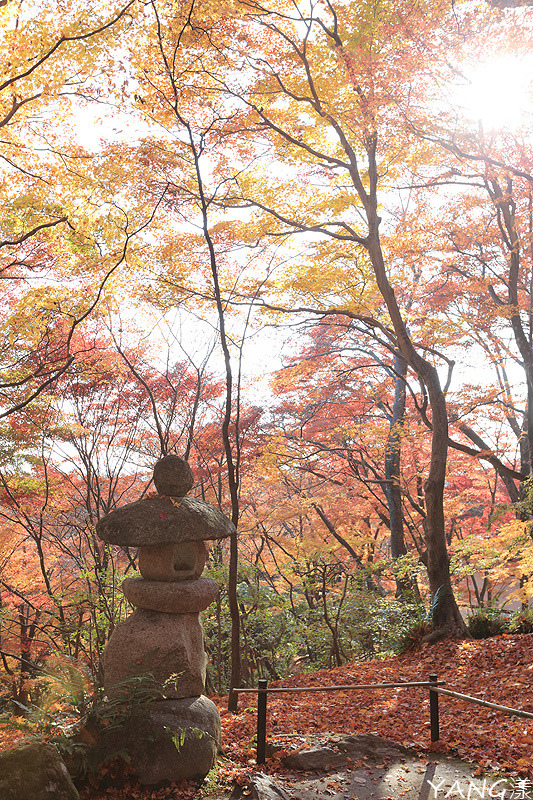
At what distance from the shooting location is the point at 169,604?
18.4 feet

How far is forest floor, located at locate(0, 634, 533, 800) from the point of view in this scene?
473 centimetres

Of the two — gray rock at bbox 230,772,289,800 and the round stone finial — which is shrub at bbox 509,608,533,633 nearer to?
gray rock at bbox 230,772,289,800

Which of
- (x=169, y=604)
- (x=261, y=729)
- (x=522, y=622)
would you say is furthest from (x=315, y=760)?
(x=522, y=622)

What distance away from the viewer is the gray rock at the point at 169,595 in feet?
18.3

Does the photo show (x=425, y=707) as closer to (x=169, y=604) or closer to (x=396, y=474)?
(x=169, y=604)

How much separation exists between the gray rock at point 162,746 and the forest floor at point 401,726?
13 centimetres

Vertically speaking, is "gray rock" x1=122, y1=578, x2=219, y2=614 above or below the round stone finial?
below

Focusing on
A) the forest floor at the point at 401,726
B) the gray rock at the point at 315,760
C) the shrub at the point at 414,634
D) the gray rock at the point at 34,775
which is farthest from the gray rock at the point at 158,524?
the shrub at the point at 414,634

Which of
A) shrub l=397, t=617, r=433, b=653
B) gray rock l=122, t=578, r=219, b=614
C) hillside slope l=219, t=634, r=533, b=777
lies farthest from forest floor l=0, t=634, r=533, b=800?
gray rock l=122, t=578, r=219, b=614

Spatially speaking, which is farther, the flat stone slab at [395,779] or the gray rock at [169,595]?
the gray rock at [169,595]

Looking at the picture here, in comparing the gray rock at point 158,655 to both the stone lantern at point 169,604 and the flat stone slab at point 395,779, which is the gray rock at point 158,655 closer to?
the stone lantern at point 169,604

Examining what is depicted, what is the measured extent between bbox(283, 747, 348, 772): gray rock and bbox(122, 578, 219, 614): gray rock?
1.63 m

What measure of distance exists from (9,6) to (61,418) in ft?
24.2

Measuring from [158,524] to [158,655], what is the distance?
123 cm
